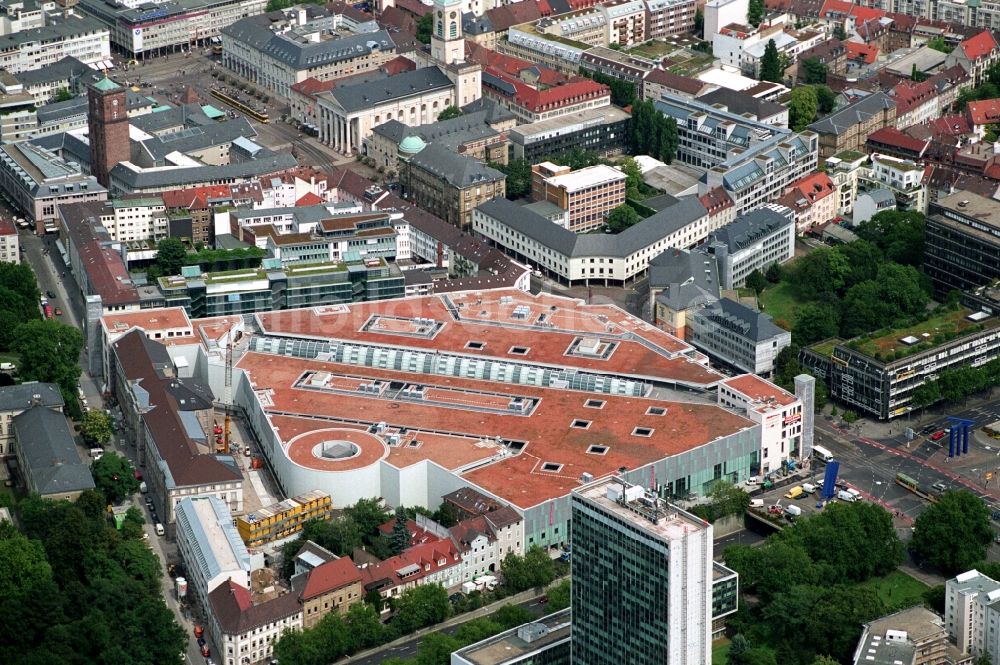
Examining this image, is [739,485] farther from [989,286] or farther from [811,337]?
[989,286]

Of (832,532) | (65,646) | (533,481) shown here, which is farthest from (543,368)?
(65,646)

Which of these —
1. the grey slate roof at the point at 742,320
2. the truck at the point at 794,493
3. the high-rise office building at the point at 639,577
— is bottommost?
the truck at the point at 794,493

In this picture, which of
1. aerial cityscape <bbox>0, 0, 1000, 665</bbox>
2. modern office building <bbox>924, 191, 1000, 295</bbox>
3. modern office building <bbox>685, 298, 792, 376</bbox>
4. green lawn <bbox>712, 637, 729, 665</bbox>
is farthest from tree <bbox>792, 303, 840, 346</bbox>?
green lawn <bbox>712, 637, 729, 665</bbox>

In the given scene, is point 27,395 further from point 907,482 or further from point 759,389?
point 907,482

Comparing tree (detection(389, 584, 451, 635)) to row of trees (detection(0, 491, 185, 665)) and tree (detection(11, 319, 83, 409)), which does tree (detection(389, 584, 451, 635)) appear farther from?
tree (detection(11, 319, 83, 409))

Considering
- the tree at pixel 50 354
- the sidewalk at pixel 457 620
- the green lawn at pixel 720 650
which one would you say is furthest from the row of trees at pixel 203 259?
the green lawn at pixel 720 650

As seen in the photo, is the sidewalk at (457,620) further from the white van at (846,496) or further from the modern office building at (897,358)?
the modern office building at (897,358)

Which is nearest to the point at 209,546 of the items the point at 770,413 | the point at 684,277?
the point at 770,413
